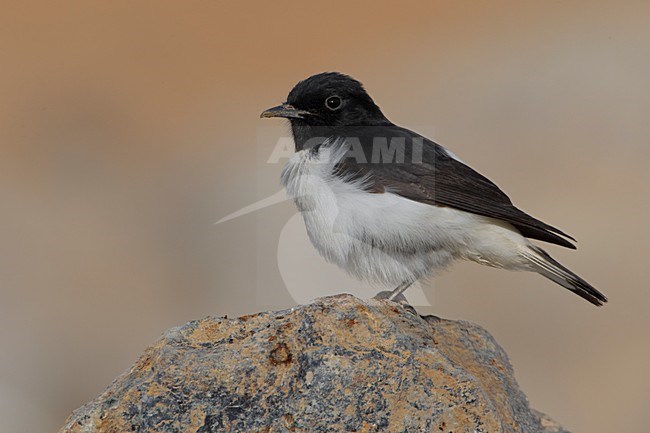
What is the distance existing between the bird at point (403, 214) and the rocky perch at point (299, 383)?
5.47 ft

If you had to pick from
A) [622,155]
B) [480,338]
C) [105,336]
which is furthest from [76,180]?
[480,338]

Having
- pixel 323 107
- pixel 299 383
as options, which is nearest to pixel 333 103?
pixel 323 107

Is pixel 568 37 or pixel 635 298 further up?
pixel 568 37

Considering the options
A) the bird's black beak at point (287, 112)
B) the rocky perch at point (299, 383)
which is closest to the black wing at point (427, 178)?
the bird's black beak at point (287, 112)

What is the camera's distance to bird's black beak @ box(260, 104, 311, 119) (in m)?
7.65

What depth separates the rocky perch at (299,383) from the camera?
4.89 m

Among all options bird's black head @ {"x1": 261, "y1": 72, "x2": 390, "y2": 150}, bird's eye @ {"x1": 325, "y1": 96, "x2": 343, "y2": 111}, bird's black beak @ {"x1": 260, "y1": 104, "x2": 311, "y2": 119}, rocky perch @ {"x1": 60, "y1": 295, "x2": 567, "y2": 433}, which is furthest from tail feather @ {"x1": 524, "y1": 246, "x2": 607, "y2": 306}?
rocky perch @ {"x1": 60, "y1": 295, "x2": 567, "y2": 433}

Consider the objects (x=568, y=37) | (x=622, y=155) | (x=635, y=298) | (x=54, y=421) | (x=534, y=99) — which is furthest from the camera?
(x=568, y=37)

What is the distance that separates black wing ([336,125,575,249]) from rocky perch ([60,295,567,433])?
1.87 metres

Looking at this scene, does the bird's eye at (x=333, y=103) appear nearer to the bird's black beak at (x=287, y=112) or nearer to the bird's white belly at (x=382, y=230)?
the bird's black beak at (x=287, y=112)

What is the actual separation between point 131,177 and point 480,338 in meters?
12.5

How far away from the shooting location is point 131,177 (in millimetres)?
18234

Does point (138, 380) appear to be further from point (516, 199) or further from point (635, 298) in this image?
point (516, 199)

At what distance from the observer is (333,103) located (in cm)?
780
